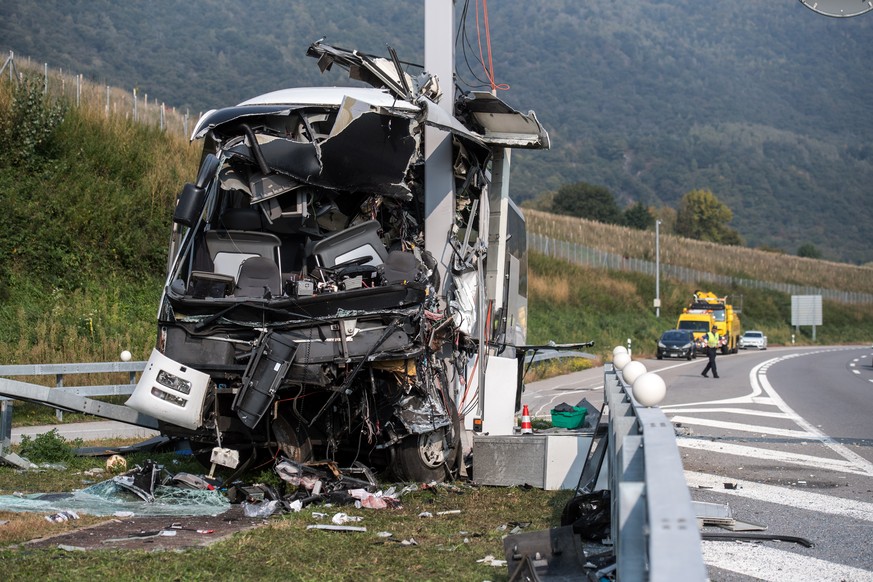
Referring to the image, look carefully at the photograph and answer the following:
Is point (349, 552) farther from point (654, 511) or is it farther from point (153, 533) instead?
point (654, 511)

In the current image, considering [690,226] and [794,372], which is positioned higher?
[690,226]

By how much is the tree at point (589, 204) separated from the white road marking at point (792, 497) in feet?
329

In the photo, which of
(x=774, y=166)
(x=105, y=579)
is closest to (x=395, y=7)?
(x=774, y=166)

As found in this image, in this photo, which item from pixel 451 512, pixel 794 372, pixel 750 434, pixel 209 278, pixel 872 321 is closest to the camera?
pixel 451 512

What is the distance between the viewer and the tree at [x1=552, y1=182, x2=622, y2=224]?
361 ft

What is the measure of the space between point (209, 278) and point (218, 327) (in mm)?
669

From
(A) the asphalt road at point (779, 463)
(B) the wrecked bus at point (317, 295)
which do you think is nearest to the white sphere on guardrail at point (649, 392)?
(A) the asphalt road at point (779, 463)

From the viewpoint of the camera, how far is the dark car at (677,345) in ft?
145

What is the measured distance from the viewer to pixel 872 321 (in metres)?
86.7

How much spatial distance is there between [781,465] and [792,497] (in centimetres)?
227

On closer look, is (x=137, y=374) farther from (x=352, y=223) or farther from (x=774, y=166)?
(x=774, y=166)

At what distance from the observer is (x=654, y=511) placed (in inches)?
144

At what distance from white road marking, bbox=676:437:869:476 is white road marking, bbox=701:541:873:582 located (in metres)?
3.72

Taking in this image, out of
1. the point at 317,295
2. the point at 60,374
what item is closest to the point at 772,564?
the point at 317,295
